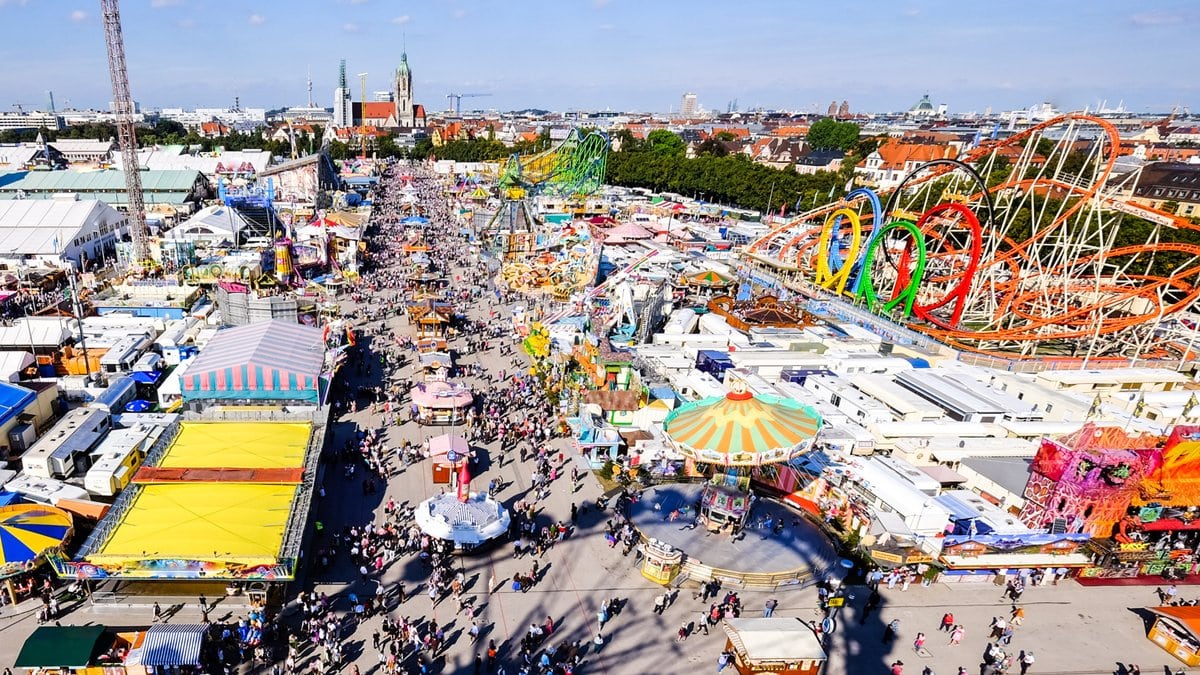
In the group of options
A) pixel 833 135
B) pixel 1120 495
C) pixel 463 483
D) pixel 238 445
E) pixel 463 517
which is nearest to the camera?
pixel 463 517

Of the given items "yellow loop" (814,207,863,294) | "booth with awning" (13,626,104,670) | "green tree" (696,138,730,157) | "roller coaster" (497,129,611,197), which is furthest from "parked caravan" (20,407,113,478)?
"green tree" (696,138,730,157)

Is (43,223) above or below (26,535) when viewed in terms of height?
above

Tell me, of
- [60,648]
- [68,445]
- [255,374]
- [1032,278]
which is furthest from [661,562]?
[1032,278]

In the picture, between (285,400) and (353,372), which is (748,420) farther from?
(353,372)

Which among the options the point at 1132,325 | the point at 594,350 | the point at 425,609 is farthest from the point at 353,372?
the point at 1132,325

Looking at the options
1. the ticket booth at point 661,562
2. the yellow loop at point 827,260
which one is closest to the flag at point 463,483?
the ticket booth at point 661,562

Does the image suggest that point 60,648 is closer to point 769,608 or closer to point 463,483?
point 463,483

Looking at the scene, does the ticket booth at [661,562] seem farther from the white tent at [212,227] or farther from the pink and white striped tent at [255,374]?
the white tent at [212,227]
